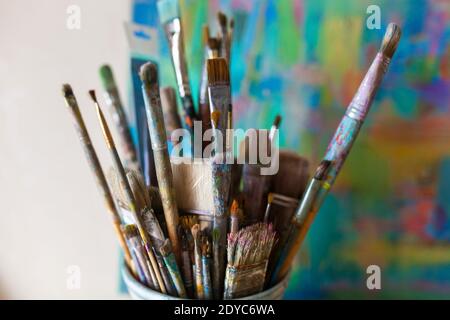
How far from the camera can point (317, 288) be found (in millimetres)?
653

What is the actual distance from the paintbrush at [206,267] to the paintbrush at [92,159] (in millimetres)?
93

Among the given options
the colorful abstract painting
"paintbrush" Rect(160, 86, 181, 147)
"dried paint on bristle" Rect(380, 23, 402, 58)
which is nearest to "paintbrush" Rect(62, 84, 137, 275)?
"paintbrush" Rect(160, 86, 181, 147)

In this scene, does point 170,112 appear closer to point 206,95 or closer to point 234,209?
point 206,95

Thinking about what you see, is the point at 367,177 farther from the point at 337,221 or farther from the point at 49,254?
the point at 49,254

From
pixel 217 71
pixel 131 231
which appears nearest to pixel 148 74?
pixel 217 71

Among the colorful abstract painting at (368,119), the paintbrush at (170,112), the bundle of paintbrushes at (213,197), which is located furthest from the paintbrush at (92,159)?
the colorful abstract painting at (368,119)

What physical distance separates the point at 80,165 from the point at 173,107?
222 millimetres

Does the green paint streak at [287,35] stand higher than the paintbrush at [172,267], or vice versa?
the green paint streak at [287,35]

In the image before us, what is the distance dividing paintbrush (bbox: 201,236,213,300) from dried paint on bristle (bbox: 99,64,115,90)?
221 millimetres

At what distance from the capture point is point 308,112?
24.4 inches

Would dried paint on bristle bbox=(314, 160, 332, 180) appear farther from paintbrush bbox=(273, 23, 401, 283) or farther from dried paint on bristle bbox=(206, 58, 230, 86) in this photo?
dried paint on bristle bbox=(206, 58, 230, 86)

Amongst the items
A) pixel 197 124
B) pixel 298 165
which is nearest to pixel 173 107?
pixel 197 124

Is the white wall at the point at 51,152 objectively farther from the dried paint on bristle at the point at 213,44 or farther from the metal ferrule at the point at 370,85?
the metal ferrule at the point at 370,85

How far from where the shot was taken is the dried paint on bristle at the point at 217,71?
15.8 inches
